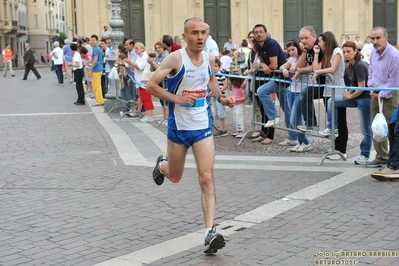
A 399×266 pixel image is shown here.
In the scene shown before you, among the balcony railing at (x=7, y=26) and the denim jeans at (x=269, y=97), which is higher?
the balcony railing at (x=7, y=26)

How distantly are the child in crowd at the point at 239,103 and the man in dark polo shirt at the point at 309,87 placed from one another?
181 centimetres

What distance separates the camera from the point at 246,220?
6.76 metres

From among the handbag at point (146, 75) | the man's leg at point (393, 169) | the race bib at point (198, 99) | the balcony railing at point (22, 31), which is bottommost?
the man's leg at point (393, 169)

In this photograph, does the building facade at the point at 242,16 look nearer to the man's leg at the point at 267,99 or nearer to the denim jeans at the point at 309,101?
the man's leg at the point at 267,99

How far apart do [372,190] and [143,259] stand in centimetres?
341

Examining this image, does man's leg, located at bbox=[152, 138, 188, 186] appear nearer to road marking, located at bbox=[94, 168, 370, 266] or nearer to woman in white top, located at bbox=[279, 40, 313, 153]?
road marking, located at bbox=[94, 168, 370, 266]

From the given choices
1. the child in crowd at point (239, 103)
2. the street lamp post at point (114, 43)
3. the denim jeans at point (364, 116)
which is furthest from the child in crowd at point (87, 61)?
the denim jeans at point (364, 116)

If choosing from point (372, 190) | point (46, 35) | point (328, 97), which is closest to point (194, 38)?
point (372, 190)

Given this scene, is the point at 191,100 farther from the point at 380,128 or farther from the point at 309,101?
the point at 309,101

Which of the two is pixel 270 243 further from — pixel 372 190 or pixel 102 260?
pixel 372 190

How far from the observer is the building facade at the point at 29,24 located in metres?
80.5

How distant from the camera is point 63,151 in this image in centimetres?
1134

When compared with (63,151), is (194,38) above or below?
above

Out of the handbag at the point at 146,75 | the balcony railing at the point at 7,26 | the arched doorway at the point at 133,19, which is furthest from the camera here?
the balcony railing at the point at 7,26
